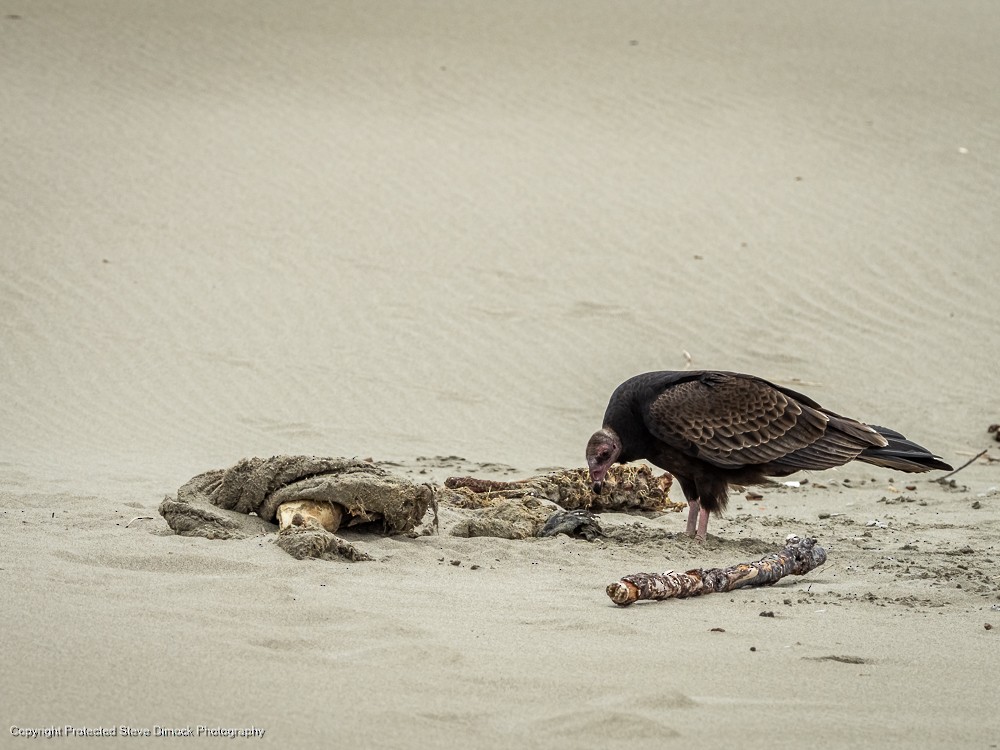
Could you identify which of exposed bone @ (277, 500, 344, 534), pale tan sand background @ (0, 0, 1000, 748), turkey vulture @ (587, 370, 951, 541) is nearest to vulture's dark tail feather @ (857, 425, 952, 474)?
turkey vulture @ (587, 370, 951, 541)

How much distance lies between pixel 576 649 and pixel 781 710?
2.43ft

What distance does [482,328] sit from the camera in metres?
12.4

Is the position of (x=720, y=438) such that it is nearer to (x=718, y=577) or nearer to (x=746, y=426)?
(x=746, y=426)

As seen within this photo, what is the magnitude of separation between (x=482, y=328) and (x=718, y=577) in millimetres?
7873

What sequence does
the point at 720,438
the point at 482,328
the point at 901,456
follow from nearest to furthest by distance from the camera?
the point at 720,438, the point at 901,456, the point at 482,328

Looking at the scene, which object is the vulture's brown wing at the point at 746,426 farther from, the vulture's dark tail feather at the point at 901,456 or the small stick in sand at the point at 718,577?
the small stick in sand at the point at 718,577

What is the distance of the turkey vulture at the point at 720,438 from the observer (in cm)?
614

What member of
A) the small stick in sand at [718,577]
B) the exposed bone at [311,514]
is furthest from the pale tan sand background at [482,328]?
the exposed bone at [311,514]

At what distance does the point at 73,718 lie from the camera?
112 inches

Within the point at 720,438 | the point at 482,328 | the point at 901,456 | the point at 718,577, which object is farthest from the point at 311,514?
the point at 482,328

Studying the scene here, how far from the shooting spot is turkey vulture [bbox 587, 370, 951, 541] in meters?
6.14

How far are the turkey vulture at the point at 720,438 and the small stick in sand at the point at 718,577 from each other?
0.88 meters

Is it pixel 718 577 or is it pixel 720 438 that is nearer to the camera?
pixel 718 577

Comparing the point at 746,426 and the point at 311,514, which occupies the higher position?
the point at 746,426
